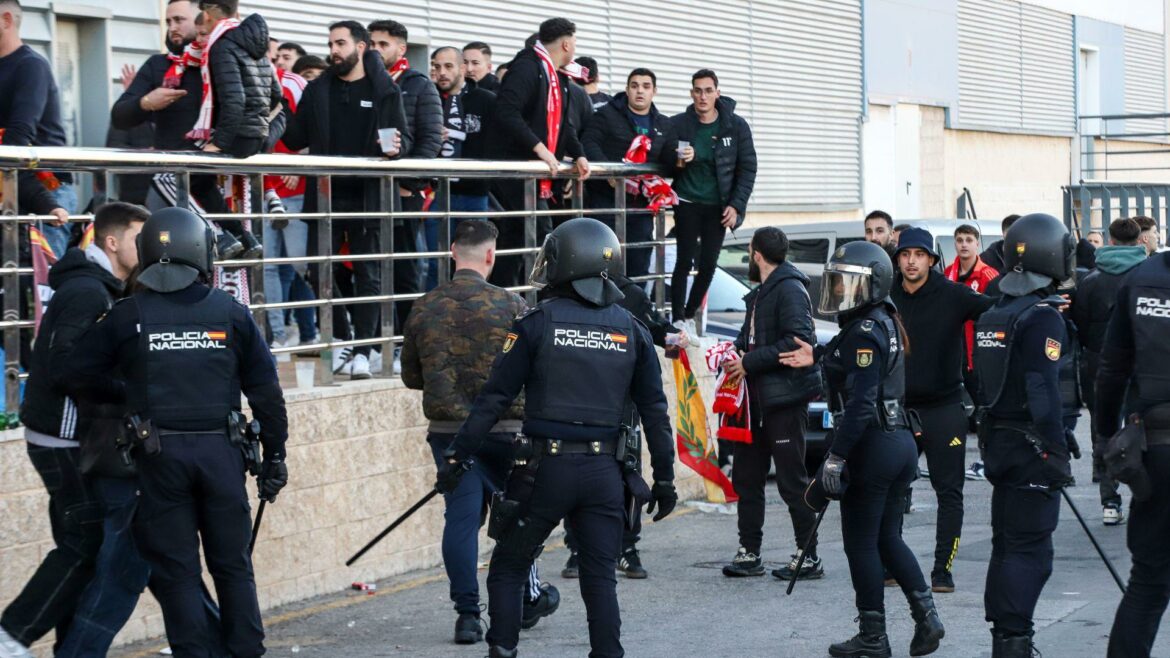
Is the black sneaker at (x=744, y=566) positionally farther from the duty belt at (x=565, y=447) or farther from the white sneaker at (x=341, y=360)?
the duty belt at (x=565, y=447)

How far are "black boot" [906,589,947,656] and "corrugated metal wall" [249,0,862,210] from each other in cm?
959

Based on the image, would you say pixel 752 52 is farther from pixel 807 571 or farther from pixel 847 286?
pixel 847 286

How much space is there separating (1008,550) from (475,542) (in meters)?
2.54

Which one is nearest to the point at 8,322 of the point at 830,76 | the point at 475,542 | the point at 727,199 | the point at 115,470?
the point at 115,470

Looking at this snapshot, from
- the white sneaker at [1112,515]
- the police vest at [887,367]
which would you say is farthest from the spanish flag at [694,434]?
the police vest at [887,367]

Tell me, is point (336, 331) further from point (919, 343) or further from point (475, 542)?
point (919, 343)

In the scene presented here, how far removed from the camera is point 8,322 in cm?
743

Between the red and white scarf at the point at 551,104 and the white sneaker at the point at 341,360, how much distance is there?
1994mm

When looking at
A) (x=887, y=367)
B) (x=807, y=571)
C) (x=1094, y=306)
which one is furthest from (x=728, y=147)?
(x=887, y=367)

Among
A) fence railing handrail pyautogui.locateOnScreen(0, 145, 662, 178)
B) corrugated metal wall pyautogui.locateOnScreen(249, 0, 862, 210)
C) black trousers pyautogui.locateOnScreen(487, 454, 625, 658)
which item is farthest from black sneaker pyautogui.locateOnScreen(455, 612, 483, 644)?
corrugated metal wall pyautogui.locateOnScreen(249, 0, 862, 210)

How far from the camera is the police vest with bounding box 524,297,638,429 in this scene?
21.6 feet

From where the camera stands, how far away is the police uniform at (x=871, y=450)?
297 inches

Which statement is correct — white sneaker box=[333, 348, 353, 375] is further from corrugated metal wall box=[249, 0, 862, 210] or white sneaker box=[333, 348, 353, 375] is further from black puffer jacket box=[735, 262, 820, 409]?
corrugated metal wall box=[249, 0, 862, 210]

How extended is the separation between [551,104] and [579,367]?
465 centimetres
